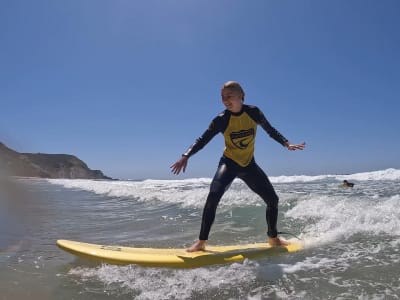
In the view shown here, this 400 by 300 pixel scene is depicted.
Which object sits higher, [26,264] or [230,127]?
[230,127]

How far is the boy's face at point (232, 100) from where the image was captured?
13.1 feet

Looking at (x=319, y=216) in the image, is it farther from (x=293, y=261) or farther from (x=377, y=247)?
→ (x=293, y=261)

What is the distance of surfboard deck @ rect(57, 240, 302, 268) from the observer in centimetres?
361

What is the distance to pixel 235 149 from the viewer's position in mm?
4121

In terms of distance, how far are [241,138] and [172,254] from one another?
1.50m

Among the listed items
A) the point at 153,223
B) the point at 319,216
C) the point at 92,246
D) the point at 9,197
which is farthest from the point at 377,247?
the point at 153,223

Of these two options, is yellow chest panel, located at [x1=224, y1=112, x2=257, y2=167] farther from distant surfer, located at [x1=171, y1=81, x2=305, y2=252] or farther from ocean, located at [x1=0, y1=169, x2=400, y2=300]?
ocean, located at [x1=0, y1=169, x2=400, y2=300]

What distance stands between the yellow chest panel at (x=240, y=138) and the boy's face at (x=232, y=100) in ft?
0.32

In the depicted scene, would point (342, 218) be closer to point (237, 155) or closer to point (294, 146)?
point (294, 146)

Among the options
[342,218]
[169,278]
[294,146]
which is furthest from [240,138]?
[342,218]

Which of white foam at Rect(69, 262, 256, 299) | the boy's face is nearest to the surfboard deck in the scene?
white foam at Rect(69, 262, 256, 299)

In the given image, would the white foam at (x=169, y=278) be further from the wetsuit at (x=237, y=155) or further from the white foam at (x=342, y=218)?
the white foam at (x=342, y=218)

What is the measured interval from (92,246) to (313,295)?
262 centimetres

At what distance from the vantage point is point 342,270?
3.19m
